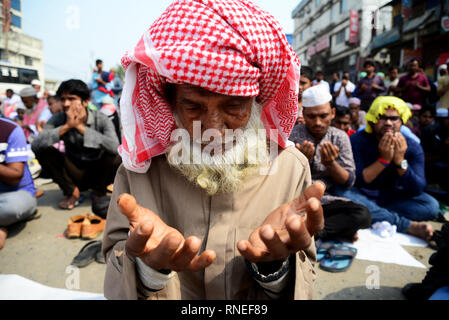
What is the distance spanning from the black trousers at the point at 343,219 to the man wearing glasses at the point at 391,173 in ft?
0.76

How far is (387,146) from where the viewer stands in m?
3.60

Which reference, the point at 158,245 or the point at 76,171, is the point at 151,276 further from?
the point at 76,171

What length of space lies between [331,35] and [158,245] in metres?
35.4

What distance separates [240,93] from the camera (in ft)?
4.12

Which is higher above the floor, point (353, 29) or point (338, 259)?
point (353, 29)

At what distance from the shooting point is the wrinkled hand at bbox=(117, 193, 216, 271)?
0.93m

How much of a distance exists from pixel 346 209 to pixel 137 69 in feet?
9.72

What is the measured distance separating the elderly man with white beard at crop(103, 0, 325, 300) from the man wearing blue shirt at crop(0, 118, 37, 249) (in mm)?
2882

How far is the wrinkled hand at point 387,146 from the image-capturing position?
3600 millimetres

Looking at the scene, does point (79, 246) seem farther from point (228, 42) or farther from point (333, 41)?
point (333, 41)

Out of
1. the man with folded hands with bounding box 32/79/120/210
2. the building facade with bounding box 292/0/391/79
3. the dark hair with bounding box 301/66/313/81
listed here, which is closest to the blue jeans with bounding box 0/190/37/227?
the man with folded hands with bounding box 32/79/120/210

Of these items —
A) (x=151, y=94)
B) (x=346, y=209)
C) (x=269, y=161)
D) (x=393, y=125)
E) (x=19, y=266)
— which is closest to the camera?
(x=151, y=94)

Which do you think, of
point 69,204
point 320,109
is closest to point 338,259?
point 320,109
